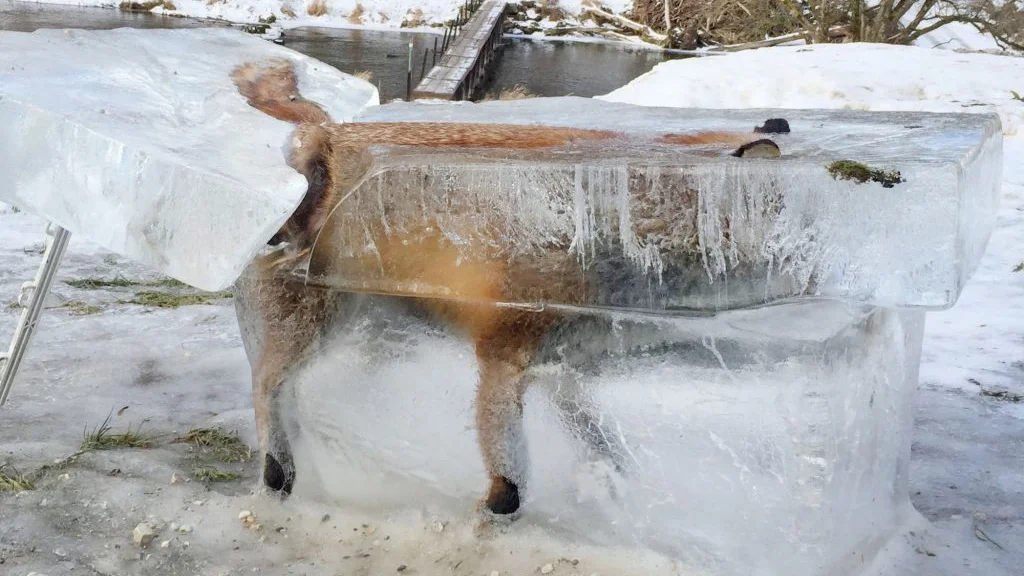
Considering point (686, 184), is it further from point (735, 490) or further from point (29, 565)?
point (29, 565)

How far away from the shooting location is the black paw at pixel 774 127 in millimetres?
2891

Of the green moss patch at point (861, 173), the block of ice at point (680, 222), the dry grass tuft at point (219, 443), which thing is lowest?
the dry grass tuft at point (219, 443)

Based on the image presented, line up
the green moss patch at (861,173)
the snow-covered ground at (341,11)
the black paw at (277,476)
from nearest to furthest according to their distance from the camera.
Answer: the green moss patch at (861,173) → the black paw at (277,476) → the snow-covered ground at (341,11)

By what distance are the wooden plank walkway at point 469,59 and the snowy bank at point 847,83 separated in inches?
148

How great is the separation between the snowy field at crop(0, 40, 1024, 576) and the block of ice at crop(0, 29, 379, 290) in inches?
36.3

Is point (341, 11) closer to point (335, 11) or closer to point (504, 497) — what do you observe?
point (335, 11)

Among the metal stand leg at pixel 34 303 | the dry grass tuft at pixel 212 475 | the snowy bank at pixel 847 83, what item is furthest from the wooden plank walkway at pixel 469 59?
the dry grass tuft at pixel 212 475

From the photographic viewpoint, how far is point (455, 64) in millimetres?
15148

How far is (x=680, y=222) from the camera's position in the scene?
2252mm

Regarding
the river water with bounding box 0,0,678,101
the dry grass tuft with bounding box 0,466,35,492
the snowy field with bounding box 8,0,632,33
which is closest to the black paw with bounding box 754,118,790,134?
the dry grass tuft with bounding box 0,466,35,492

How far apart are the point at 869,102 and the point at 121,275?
22.4ft

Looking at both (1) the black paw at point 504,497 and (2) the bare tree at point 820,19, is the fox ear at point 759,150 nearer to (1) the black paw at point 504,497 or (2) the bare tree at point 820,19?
(1) the black paw at point 504,497

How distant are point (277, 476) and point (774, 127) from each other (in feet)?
6.32

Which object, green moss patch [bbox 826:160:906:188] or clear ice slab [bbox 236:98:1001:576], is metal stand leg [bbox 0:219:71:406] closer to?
clear ice slab [bbox 236:98:1001:576]
